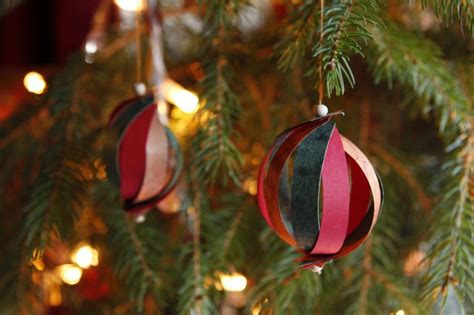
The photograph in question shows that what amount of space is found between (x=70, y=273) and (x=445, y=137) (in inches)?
15.9

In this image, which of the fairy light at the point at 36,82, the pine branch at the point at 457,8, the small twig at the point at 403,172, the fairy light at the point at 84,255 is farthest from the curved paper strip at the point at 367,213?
the fairy light at the point at 36,82

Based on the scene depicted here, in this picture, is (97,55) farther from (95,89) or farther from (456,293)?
(456,293)

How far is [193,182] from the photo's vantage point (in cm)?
53

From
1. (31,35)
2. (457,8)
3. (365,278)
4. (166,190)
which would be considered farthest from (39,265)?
(31,35)

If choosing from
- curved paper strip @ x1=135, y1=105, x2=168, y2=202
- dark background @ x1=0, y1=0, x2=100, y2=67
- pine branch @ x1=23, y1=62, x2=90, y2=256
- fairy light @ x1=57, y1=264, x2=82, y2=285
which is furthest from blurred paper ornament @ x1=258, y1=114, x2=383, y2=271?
dark background @ x1=0, y1=0, x2=100, y2=67

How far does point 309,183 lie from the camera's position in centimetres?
33

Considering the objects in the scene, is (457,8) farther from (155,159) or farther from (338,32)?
(155,159)

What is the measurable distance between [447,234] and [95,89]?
1.22ft

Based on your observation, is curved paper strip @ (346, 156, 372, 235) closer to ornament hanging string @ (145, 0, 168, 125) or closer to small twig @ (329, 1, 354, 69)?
small twig @ (329, 1, 354, 69)

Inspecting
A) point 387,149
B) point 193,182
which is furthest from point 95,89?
point 387,149

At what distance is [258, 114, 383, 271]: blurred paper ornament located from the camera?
33 cm

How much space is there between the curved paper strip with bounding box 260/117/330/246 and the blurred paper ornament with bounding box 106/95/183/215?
11cm

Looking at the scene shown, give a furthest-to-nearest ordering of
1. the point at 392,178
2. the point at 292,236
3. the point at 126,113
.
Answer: the point at 392,178 → the point at 126,113 → the point at 292,236

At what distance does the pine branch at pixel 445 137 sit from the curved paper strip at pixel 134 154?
18 centimetres
